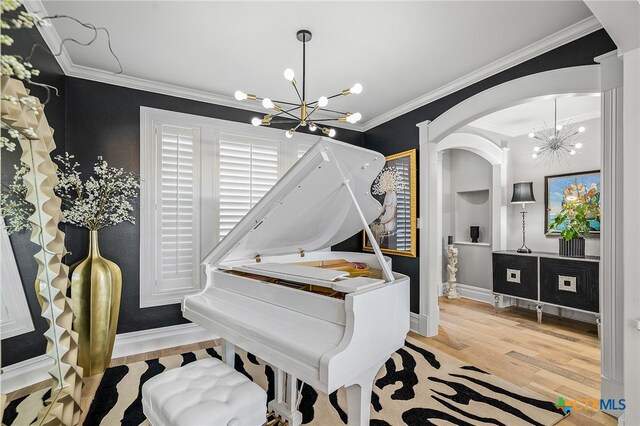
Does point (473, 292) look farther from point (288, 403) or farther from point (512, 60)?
point (288, 403)

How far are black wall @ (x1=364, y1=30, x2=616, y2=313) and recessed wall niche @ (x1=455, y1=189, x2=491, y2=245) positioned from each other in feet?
6.82

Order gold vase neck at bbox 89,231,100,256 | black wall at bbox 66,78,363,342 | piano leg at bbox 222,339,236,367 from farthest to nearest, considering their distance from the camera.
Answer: black wall at bbox 66,78,363,342 → gold vase neck at bbox 89,231,100,256 → piano leg at bbox 222,339,236,367

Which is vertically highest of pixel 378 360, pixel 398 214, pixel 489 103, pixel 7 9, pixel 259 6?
pixel 259 6

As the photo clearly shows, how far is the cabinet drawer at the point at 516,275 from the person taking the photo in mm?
4184

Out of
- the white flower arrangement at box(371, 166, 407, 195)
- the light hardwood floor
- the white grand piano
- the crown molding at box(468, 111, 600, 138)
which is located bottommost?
the light hardwood floor

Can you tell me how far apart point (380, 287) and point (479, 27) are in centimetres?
212

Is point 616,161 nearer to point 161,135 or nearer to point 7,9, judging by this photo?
point 7,9

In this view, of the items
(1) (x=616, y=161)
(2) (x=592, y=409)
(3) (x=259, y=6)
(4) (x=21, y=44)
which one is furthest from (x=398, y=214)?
(4) (x=21, y=44)

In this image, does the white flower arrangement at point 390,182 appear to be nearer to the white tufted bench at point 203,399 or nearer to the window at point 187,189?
the window at point 187,189

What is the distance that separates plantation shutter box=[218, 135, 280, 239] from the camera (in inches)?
147

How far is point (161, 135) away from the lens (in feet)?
11.2

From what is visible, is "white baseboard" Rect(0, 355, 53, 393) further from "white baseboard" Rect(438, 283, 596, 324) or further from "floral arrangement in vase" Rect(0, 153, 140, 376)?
"white baseboard" Rect(438, 283, 596, 324)

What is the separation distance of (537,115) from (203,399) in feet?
16.4

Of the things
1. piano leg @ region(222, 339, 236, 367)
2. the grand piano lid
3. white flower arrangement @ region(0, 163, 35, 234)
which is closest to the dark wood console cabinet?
the grand piano lid
